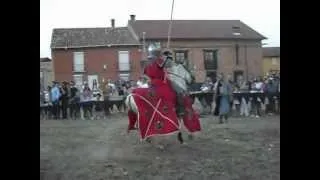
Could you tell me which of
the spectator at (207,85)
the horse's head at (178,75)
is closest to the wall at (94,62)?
the horse's head at (178,75)

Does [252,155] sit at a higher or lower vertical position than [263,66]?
lower

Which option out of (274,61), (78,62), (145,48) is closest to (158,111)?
(145,48)

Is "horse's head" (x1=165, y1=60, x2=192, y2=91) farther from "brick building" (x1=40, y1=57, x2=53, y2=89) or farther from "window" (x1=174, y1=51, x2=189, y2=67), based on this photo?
"brick building" (x1=40, y1=57, x2=53, y2=89)

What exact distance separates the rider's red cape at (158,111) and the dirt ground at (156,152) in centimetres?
11

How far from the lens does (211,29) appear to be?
22.3 ft

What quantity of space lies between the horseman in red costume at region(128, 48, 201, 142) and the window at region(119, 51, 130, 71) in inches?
9.7

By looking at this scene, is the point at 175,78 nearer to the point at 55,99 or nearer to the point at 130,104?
the point at 130,104

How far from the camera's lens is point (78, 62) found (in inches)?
265

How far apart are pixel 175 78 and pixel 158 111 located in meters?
0.44

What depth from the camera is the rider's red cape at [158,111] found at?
6719mm

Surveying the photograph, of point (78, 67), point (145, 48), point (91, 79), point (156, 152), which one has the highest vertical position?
point (145, 48)
